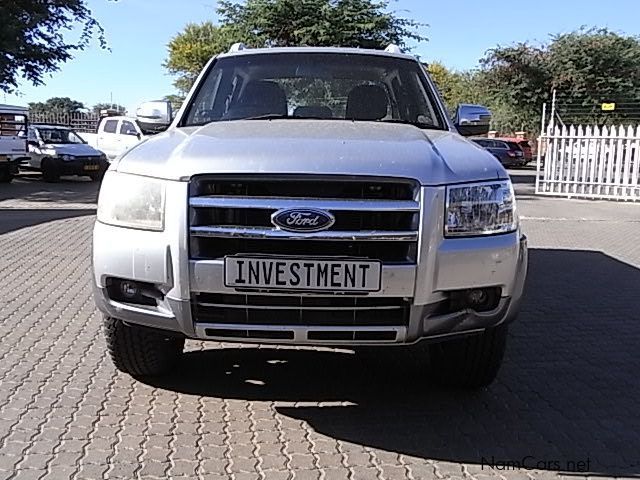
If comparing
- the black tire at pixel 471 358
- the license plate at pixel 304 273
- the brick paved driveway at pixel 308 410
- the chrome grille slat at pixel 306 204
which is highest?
the chrome grille slat at pixel 306 204

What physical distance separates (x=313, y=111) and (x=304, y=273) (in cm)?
187

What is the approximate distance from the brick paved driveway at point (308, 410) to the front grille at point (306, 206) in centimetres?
88

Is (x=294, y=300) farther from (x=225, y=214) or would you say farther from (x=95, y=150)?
(x=95, y=150)

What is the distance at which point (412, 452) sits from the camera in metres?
3.28

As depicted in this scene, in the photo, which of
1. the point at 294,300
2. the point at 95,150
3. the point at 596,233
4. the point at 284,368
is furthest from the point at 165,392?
the point at 95,150

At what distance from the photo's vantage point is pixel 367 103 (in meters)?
4.75

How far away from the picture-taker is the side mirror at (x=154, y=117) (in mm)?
5074

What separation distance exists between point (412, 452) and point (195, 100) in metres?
2.66

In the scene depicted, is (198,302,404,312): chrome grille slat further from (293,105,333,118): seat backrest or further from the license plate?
(293,105,333,118): seat backrest

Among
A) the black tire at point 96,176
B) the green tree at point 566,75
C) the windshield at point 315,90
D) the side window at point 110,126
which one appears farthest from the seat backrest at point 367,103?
the green tree at point 566,75

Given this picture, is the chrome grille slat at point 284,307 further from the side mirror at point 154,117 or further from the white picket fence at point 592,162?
the white picket fence at point 592,162

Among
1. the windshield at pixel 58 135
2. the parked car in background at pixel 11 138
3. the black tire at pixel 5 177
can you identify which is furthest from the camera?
the windshield at pixel 58 135

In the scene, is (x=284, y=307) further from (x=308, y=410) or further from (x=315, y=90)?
(x=315, y=90)

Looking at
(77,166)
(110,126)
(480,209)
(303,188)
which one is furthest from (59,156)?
(480,209)
